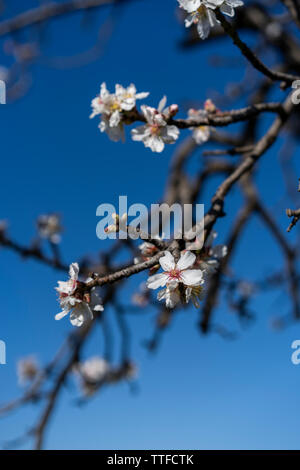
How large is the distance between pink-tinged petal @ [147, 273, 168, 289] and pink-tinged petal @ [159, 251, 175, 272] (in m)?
0.03

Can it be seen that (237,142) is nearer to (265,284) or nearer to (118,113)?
(265,284)

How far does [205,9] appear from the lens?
3.44 feet

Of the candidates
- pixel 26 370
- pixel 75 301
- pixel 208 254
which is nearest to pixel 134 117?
pixel 208 254

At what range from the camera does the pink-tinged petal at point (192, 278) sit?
2.99 ft

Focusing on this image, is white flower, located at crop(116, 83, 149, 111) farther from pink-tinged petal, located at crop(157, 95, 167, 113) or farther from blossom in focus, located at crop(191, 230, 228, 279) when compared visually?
blossom in focus, located at crop(191, 230, 228, 279)

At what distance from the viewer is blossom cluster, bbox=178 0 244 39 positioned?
36.6 inches

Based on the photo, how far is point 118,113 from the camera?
1.17 m

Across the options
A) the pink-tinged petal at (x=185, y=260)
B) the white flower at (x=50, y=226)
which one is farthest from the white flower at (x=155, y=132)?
the white flower at (x=50, y=226)

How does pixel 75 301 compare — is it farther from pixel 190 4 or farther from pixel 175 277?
pixel 190 4

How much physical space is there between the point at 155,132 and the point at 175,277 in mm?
451

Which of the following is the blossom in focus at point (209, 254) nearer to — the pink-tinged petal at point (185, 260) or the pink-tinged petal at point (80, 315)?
the pink-tinged petal at point (185, 260)

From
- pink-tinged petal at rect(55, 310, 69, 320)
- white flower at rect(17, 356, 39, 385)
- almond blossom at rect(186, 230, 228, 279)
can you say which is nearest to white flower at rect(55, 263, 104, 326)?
pink-tinged petal at rect(55, 310, 69, 320)

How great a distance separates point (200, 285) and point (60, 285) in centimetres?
33
